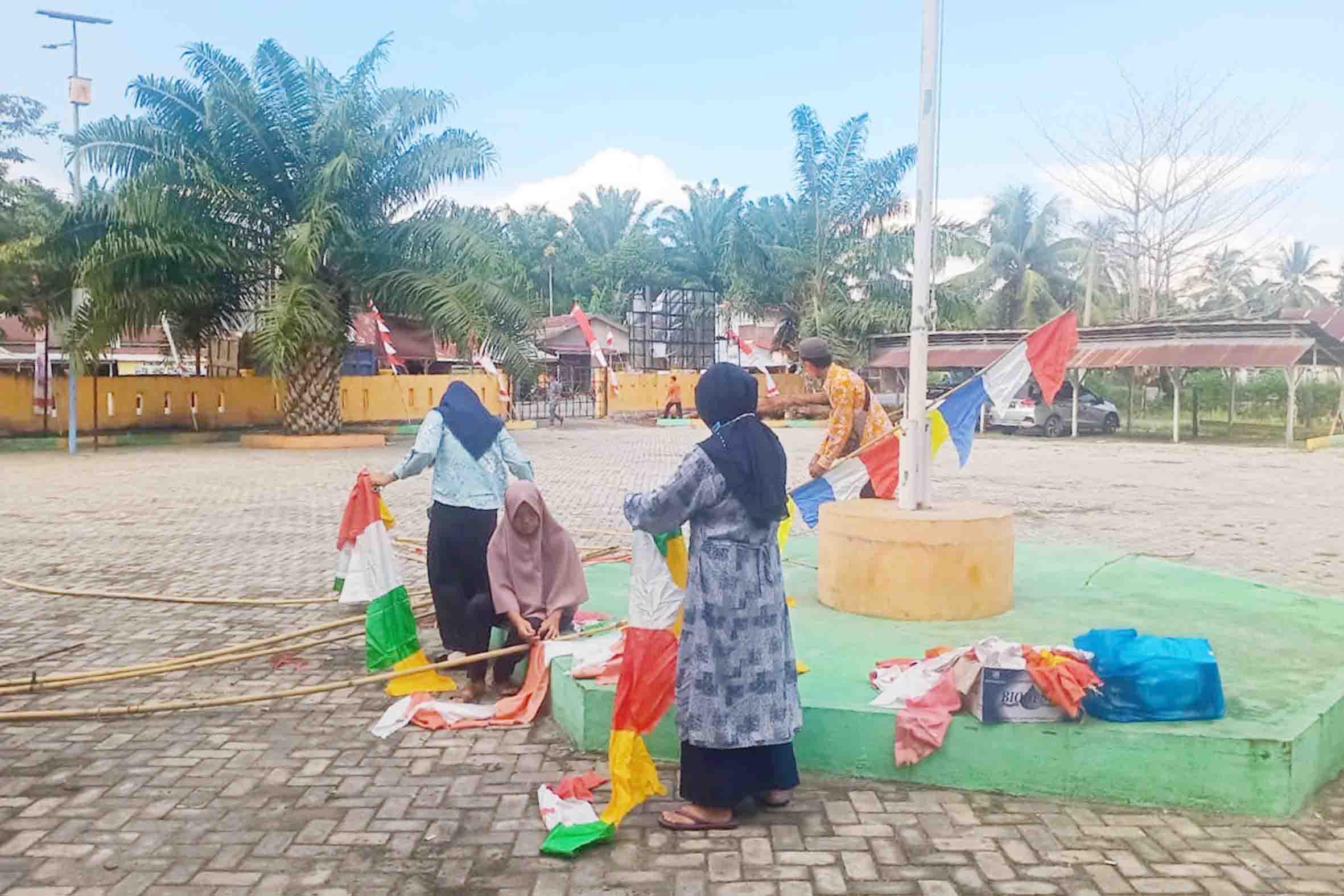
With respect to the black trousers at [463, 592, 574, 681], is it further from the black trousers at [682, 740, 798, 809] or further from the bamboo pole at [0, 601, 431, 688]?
the black trousers at [682, 740, 798, 809]

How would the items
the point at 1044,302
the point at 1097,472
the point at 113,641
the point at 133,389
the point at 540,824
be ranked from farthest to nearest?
the point at 1044,302
the point at 133,389
the point at 1097,472
the point at 113,641
the point at 540,824

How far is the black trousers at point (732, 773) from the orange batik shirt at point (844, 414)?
9.85 ft

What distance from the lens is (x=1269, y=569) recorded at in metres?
8.20

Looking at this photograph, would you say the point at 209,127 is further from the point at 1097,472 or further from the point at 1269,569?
the point at 1269,569

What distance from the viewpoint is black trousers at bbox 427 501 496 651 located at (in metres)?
5.05

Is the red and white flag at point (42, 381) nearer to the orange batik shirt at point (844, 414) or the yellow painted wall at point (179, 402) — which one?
the yellow painted wall at point (179, 402)

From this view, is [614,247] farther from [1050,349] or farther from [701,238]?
[1050,349]

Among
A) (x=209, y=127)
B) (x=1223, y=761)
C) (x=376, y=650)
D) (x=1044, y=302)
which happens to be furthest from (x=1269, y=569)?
(x=1044, y=302)

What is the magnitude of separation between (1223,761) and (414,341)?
27493mm

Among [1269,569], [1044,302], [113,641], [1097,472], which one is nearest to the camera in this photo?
[113,641]

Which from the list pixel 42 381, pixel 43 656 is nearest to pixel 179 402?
pixel 42 381

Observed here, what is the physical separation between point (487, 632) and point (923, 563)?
218cm

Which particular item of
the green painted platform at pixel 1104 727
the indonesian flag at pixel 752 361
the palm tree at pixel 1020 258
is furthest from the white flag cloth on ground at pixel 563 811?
the palm tree at pixel 1020 258

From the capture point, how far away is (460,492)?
5051 millimetres
